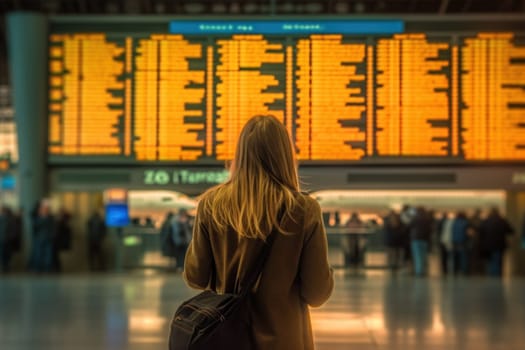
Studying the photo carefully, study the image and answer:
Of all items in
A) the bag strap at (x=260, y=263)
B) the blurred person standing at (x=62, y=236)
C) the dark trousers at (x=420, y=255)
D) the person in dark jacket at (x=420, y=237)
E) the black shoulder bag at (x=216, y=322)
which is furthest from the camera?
the blurred person standing at (x=62, y=236)

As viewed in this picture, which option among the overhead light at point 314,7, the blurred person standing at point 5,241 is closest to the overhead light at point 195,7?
the overhead light at point 314,7

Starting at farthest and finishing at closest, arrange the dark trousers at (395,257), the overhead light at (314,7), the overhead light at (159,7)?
1. the overhead light at (159,7)
2. the dark trousers at (395,257)
3. the overhead light at (314,7)

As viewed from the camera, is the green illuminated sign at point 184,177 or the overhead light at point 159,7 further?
the overhead light at point 159,7

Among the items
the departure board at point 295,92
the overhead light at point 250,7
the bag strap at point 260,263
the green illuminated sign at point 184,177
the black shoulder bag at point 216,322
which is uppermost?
the overhead light at point 250,7

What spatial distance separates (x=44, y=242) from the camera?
664 inches

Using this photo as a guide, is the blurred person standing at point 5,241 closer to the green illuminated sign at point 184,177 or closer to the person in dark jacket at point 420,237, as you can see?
the person in dark jacket at point 420,237

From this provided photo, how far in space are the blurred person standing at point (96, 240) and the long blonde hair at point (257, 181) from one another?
47.1ft

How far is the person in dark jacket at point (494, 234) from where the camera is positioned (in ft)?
52.8

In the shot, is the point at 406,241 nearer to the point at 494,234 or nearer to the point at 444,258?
the point at 444,258

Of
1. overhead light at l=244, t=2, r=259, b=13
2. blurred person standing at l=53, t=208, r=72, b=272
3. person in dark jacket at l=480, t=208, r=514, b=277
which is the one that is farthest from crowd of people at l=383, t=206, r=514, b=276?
blurred person standing at l=53, t=208, r=72, b=272

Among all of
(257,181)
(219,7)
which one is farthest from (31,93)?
(219,7)

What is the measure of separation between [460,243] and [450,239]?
0.70 ft

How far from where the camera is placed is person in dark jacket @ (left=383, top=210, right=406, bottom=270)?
15664 mm

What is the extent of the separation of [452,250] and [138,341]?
33.6 feet
